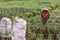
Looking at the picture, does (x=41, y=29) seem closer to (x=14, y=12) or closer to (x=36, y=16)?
(x=36, y=16)

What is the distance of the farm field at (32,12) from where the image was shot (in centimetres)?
306

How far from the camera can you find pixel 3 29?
279 centimetres

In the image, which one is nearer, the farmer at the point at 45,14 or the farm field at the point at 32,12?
the farmer at the point at 45,14

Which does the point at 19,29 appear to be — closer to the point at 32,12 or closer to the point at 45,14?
the point at 45,14

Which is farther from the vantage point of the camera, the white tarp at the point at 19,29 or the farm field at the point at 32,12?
the farm field at the point at 32,12

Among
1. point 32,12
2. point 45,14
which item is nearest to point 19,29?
point 45,14

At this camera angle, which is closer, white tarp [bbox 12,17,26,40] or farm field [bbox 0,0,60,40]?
white tarp [bbox 12,17,26,40]

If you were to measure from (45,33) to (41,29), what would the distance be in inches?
2.9

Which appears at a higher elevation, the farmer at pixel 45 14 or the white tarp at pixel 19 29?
the farmer at pixel 45 14

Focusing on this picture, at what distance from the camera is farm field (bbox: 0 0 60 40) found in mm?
3061

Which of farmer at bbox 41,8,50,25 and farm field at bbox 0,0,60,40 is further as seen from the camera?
farm field at bbox 0,0,60,40

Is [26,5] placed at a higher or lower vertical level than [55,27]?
higher

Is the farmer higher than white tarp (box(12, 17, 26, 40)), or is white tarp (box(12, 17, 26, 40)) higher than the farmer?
the farmer

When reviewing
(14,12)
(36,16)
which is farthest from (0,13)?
(36,16)
